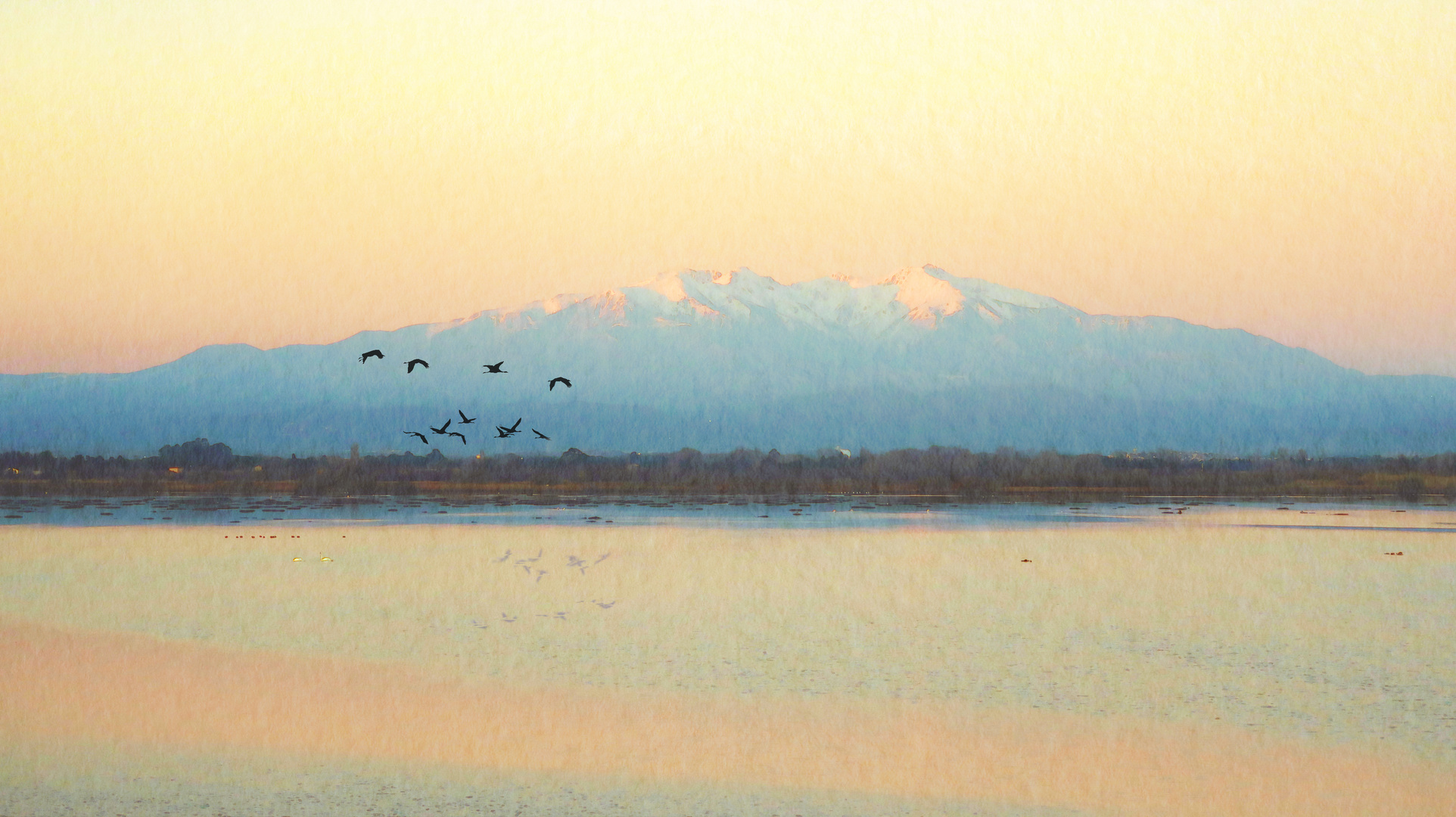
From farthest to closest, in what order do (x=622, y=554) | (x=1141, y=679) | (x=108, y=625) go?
(x=622, y=554) < (x=108, y=625) < (x=1141, y=679)

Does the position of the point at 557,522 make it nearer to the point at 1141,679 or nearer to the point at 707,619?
the point at 707,619

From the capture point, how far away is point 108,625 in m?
20.9

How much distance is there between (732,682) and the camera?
617 inches

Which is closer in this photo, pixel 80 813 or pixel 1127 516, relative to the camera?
pixel 80 813

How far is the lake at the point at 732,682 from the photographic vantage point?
1129cm

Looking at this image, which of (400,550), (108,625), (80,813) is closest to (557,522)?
(400,550)

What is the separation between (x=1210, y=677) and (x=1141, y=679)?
854 millimetres

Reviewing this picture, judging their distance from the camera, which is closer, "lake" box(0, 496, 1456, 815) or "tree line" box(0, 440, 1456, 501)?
"lake" box(0, 496, 1456, 815)

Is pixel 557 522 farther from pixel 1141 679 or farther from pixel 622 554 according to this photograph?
pixel 1141 679

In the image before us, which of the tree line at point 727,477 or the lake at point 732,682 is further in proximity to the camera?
the tree line at point 727,477

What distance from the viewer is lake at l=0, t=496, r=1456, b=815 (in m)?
11.3

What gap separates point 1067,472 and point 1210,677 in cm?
Result: 8515

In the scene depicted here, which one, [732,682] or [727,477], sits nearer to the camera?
[732,682]

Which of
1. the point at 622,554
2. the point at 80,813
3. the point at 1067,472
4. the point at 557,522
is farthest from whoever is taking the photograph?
the point at 1067,472
